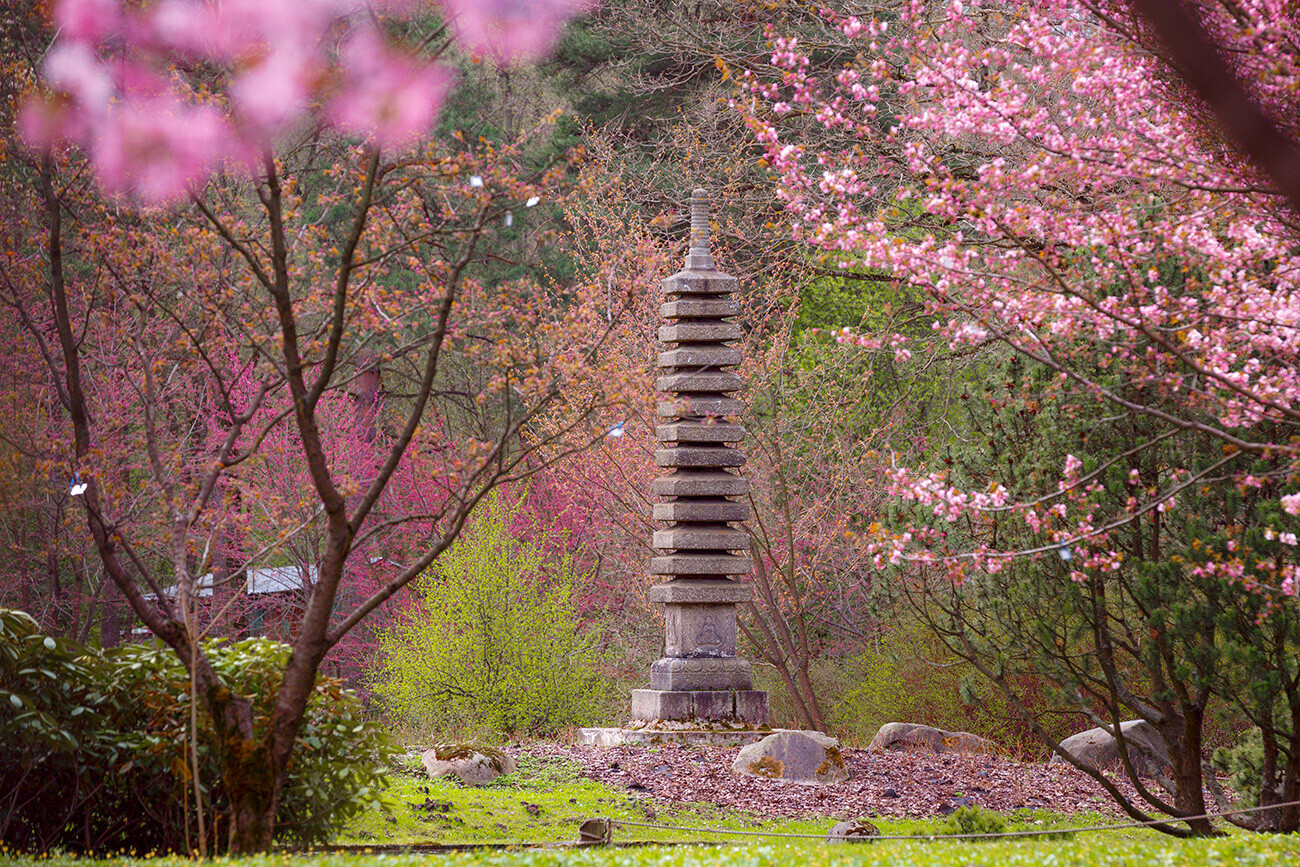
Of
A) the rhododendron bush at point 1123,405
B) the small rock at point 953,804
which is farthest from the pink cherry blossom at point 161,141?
the small rock at point 953,804

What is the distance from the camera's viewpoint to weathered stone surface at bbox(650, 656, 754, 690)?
1131cm

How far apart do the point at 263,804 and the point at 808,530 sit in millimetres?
10657

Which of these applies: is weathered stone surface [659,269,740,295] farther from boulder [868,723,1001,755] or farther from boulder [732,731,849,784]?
boulder [868,723,1001,755]

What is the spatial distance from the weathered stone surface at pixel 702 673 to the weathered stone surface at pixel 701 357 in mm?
2819

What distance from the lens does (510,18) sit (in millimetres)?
6160

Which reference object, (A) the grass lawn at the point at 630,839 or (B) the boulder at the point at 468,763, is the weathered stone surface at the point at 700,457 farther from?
(B) the boulder at the point at 468,763

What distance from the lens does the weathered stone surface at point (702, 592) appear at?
1149cm

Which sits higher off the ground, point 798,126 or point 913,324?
point 798,126

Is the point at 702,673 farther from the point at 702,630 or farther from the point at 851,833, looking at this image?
the point at 851,833

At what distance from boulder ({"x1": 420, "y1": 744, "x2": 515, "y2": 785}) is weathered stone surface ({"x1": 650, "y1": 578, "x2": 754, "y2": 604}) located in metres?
2.16

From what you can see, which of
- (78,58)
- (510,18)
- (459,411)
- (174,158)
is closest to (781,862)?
(510,18)

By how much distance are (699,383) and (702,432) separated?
1.57ft

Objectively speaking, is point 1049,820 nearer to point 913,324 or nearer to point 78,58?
point 78,58

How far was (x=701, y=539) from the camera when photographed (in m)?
11.6
